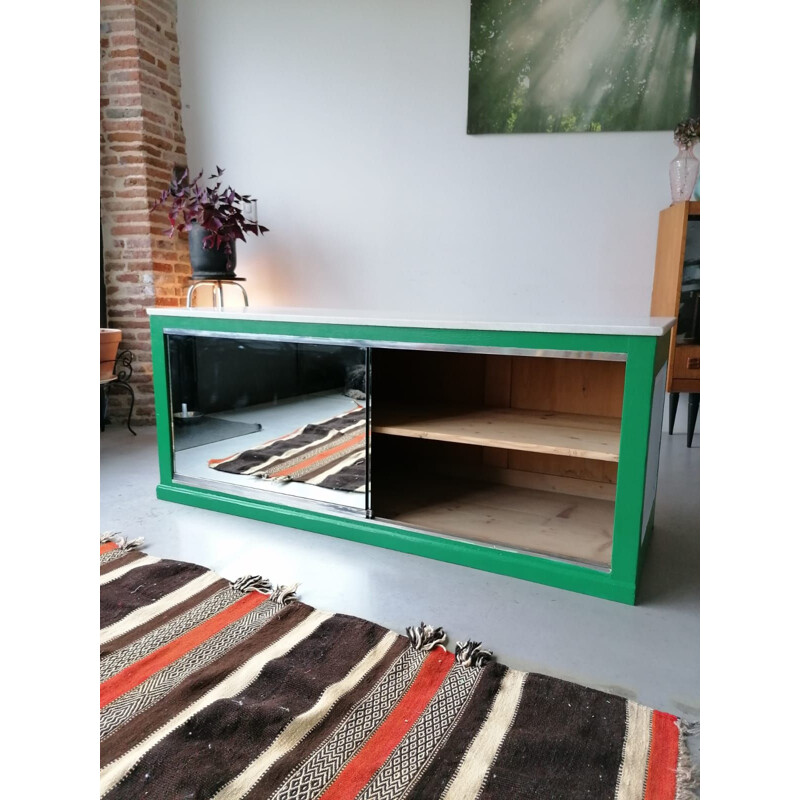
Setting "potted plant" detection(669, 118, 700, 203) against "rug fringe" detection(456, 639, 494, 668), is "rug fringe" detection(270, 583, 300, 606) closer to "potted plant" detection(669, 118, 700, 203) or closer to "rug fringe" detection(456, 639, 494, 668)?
"rug fringe" detection(456, 639, 494, 668)

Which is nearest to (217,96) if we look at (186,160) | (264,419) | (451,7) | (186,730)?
(186,160)

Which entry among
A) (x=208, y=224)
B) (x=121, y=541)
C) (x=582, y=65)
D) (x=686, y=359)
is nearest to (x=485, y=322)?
(x=121, y=541)

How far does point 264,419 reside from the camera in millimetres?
2188

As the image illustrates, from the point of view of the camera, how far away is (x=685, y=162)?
304 cm

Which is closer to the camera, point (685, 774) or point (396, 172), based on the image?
point (685, 774)

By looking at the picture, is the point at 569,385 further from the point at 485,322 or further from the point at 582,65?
the point at 582,65

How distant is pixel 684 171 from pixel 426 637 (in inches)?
109

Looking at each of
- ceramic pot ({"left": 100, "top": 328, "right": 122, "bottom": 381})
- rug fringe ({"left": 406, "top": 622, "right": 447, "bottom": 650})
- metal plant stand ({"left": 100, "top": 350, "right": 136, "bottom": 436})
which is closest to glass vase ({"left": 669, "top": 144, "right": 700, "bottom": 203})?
rug fringe ({"left": 406, "top": 622, "right": 447, "bottom": 650})

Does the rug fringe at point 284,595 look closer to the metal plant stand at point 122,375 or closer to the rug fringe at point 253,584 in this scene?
the rug fringe at point 253,584

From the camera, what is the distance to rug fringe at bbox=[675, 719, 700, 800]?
3.23 ft

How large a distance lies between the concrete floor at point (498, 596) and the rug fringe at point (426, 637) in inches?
1.5

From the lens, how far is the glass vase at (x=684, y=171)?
3.05 metres

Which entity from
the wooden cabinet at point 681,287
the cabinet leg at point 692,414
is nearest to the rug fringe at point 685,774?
the wooden cabinet at point 681,287

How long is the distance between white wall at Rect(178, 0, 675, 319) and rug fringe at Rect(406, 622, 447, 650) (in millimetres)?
2178
